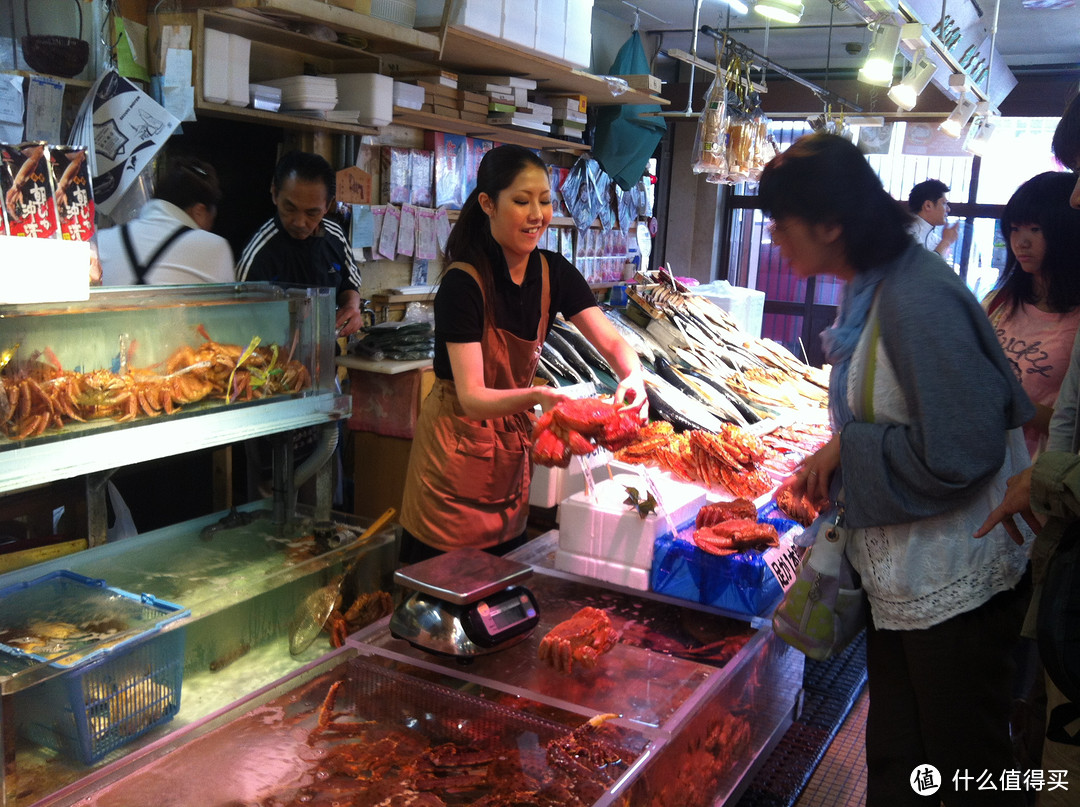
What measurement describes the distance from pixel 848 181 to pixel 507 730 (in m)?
1.29

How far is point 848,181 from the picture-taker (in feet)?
6.07

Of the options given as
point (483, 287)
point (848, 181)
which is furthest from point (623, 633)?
point (848, 181)

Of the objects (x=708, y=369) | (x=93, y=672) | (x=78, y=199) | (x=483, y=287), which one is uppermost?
(x=78, y=199)

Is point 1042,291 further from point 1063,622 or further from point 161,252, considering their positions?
point 161,252

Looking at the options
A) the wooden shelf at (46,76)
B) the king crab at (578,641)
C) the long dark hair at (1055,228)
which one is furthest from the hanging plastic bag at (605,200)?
the king crab at (578,641)

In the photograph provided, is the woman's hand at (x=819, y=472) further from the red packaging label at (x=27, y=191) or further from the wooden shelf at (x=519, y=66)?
the wooden shelf at (x=519, y=66)

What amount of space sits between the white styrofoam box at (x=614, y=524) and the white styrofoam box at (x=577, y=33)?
350 centimetres

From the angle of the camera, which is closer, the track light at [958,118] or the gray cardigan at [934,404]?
the gray cardigan at [934,404]

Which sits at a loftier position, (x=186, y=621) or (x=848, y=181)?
(x=848, y=181)

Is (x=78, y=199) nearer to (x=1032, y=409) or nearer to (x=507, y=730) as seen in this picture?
(x=507, y=730)

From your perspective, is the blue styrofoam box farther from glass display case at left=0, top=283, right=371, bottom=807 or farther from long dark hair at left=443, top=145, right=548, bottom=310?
glass display case at left=0, top=283, right=371, bottom=807

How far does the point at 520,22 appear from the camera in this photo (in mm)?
4797

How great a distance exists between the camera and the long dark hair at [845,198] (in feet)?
6.08

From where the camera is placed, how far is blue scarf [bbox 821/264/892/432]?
1895 mm
